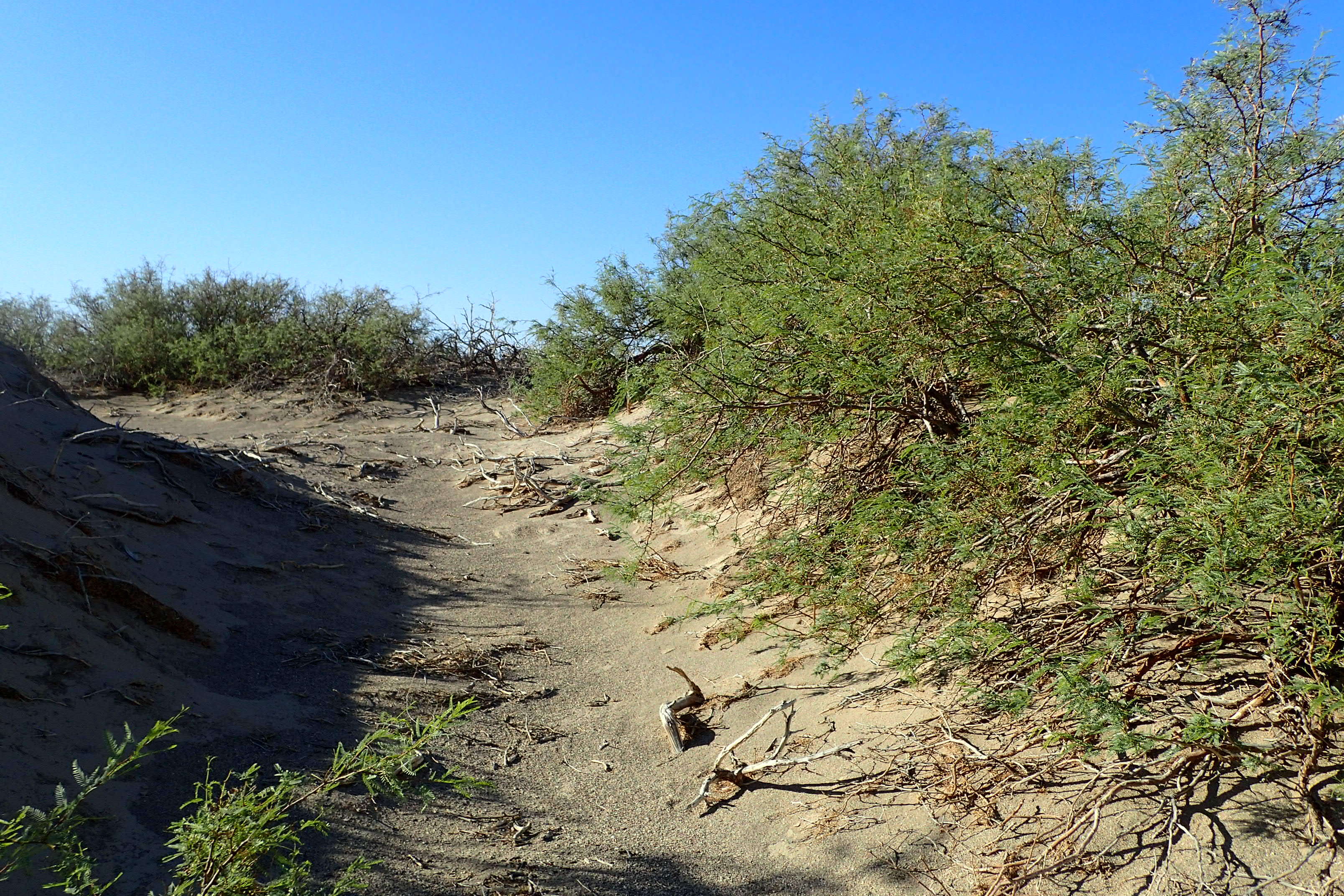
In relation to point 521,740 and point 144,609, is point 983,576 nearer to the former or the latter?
point 521,740

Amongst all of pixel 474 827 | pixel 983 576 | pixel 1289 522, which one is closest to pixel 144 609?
pixel 474 827

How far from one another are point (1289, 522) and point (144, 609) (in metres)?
5.35

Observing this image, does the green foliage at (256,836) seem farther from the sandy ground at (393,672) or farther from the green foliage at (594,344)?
the green foliage at (594,344)

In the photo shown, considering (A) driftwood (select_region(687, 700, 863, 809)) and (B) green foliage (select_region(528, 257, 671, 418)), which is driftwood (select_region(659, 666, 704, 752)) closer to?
(A) driftwood (select_region(687, 700, 863, 809))

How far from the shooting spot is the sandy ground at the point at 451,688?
3365 millimetres

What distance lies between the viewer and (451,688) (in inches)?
209

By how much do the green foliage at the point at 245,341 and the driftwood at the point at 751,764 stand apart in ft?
44.2

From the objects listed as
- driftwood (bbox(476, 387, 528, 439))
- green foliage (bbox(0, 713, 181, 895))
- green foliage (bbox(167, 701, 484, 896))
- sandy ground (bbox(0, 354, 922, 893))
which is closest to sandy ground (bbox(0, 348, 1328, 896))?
sandy ground (bbox(0, 354, 922, 893))

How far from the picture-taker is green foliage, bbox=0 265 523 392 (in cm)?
A: 1688

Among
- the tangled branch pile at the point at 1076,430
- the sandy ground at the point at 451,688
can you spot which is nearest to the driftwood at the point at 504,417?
the sandy ground at the point at 451,688

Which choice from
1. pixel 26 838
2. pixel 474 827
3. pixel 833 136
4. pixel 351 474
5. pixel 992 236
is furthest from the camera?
pixel 351 474

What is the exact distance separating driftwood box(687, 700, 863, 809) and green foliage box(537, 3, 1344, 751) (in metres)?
0.51

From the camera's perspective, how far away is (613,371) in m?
13.1

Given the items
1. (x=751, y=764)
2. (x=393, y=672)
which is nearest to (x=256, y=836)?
(x=751, y=764)
